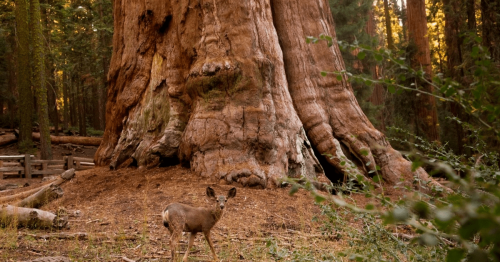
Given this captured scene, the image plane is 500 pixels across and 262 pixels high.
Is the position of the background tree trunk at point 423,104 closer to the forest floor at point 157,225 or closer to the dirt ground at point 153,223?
the forest floor at point 157,225

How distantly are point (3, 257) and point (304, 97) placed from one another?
705 centimetres

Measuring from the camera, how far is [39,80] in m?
20.9

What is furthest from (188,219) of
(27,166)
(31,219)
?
(27,166)

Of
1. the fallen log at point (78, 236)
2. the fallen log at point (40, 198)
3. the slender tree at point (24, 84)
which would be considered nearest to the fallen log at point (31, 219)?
the fallen log at point (78, 236)

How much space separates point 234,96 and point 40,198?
4.05 metres

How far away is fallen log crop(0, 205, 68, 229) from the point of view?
6887mm

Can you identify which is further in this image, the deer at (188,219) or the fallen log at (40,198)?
the fallen log at (40,198)

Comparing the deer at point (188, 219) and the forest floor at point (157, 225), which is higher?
the deer at point (188, 219)

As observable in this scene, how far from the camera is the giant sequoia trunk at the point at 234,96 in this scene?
941 cm

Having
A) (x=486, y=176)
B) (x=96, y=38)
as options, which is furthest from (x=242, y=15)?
(x=96, y=38)

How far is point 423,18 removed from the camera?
19172mm

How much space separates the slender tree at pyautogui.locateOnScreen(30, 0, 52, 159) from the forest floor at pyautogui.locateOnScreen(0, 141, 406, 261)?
12026mm

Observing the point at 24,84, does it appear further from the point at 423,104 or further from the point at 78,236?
the point at 78,236

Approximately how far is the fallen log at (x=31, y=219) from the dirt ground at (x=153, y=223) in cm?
14
